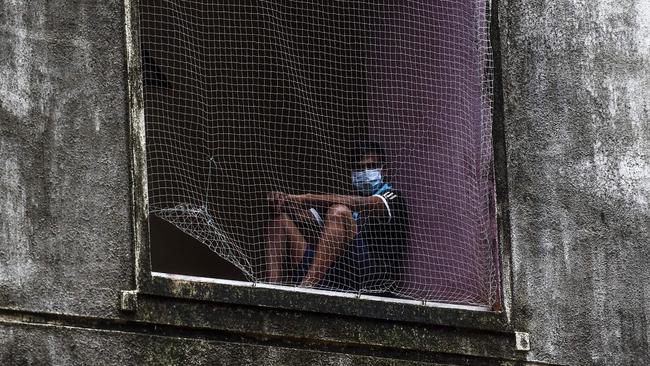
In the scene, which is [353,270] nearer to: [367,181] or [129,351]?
[367,181]

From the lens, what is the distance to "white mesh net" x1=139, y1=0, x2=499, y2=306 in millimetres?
10539

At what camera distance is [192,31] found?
10945 millimetres

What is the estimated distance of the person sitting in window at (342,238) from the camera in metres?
10.3

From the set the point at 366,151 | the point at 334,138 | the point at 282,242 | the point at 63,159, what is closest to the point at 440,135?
the point at 366,151

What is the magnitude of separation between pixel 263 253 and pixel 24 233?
2.11 meters

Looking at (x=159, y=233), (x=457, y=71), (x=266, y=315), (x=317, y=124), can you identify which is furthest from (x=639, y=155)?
(x=159, y=233)

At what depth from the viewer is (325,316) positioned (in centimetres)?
991

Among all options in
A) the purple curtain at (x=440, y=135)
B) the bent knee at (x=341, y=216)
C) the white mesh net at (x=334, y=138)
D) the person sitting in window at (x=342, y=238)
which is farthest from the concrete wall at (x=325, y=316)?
the bent knee at (x=341, y=216)

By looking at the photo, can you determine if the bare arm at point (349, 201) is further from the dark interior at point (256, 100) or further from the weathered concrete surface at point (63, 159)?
the weathered concrete surface at point (63, 159)

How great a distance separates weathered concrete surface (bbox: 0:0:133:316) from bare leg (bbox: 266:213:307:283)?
1336mm

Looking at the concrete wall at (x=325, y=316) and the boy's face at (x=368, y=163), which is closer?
the concrete wall at (x=325, y=316)

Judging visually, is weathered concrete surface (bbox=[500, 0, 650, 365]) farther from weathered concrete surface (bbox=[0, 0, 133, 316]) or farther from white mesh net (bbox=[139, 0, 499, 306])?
weathered concrete surface (bbox=[0, 0, 133, 316])

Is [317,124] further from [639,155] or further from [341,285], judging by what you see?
[639,155]

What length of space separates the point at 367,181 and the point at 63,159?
2.66m
